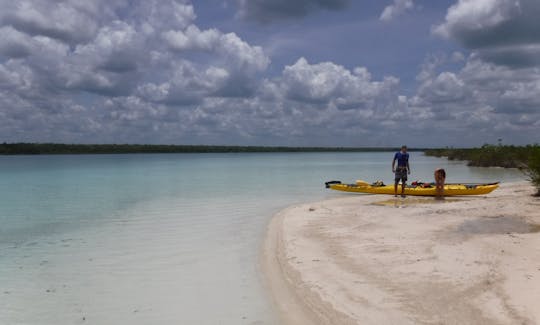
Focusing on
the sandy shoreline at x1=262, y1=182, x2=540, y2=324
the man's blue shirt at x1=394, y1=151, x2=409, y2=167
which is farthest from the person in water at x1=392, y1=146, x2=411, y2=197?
the sandy shoreline at x1=262, y1=182, x2=540, y2=324

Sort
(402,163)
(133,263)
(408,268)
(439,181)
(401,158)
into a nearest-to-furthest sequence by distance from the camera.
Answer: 1. (408,268)
2. (133,263)
3. (401,158)
4. (402,163)
5. (439,181)

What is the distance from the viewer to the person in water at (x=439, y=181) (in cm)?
1527

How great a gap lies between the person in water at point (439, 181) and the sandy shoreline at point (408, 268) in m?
4.39

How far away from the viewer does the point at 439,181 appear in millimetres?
15414

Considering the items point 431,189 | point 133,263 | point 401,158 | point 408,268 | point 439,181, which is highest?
point 401,158

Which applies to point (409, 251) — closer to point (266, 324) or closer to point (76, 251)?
point (266, 324)

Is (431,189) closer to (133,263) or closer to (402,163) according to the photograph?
(402,163)

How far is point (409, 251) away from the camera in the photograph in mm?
7113

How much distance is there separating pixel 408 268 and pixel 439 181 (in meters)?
10.2

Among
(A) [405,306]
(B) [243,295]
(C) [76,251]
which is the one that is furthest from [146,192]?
(A) [405,306]

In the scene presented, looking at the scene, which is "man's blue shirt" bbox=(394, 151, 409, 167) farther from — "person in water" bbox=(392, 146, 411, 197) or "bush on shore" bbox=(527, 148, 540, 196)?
"bush on shore" bbox=(527, 148, 540, 196)

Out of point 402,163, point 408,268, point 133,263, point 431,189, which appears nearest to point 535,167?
point 431,189

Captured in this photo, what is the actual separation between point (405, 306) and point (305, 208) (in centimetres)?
865

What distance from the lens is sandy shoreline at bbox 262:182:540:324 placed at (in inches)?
185
